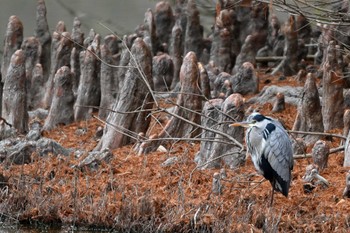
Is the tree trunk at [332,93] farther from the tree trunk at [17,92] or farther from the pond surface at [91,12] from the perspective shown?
the pond surface at [91,12]

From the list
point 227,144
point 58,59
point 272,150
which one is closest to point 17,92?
point 58,59

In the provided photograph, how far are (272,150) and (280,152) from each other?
0.07 meters

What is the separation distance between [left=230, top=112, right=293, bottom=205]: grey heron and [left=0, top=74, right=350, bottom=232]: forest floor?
0.80ft

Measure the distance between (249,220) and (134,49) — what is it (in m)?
3.44

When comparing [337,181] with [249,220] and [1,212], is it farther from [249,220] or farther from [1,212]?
[1,212]

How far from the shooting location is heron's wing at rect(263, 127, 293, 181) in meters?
9.74

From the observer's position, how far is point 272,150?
32.1 ft

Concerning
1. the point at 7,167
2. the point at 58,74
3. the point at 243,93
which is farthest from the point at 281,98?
the point at 7,167

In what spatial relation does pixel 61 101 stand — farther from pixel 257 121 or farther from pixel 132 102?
pixel 257 121

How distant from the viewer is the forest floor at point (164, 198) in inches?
375

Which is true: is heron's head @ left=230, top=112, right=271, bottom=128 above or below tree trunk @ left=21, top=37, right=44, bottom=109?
below

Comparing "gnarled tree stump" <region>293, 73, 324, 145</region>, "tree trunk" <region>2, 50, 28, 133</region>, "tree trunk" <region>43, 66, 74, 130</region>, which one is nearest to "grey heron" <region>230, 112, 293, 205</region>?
"gnarled tree stump" <region>293, 73, 324, 145</region>

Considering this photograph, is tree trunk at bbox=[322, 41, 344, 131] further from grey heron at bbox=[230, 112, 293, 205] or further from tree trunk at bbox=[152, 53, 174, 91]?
tree trunk at bbox=[152, 53, 174, 91]

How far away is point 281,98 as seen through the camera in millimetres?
13422
